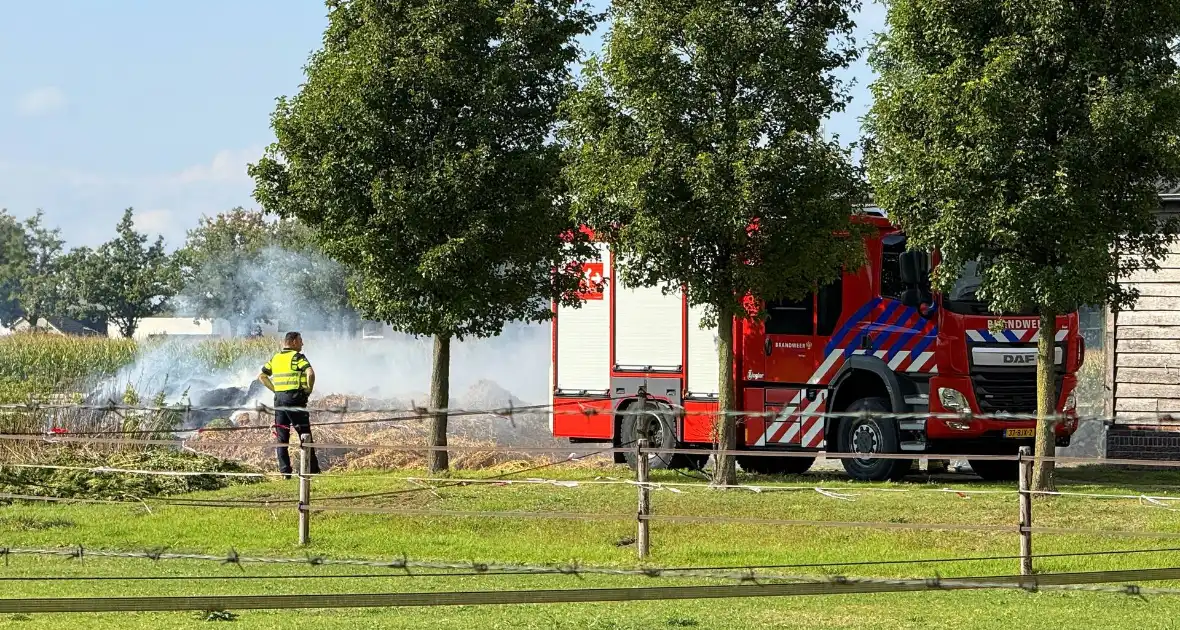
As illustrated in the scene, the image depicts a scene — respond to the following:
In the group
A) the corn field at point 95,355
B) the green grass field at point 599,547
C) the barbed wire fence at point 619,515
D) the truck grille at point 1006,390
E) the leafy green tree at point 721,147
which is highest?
the leafy green tree at point 721,147

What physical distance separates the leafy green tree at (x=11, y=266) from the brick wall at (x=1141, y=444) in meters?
88.9

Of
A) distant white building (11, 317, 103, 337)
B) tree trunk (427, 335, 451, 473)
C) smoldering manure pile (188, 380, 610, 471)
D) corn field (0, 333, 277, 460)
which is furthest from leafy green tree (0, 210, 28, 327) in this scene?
tree trunk (427, 335, 451, 473)

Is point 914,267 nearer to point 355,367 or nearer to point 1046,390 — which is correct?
point 1046,390

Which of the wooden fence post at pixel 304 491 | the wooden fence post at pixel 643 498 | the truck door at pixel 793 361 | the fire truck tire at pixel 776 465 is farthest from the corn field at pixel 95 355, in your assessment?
the wooden fence post at pixel 643 498

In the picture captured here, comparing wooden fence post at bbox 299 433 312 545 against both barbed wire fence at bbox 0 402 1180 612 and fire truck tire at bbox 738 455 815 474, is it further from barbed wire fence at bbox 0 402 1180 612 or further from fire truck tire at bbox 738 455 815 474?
fire truck tire at bbox 738 455 815 474

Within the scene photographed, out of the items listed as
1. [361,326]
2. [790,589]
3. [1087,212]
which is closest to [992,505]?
[1087,212]

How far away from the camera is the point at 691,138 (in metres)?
18.2

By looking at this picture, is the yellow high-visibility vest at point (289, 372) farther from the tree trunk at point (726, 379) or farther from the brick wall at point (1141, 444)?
the brick wall at point (1141, 444)

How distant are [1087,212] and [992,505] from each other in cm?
341

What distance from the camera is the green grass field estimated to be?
1070 centimetres

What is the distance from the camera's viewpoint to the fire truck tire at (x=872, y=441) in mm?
19750

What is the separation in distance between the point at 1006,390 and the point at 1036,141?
3519 mm

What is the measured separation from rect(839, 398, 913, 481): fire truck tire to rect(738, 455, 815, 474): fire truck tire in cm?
148

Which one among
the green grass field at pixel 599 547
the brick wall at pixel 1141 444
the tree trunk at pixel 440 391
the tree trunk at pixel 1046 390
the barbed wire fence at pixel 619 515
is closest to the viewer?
the barbed wire fence at pixel 619 515
